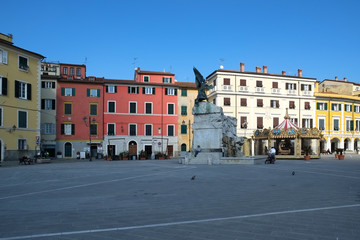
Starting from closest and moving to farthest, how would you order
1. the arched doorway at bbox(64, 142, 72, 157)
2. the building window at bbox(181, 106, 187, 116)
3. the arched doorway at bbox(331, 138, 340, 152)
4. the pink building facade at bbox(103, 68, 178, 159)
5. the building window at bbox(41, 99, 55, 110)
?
the building window at bbox(41, 99, 55, 110) → the arched doorway at bbox(64, 142, 72, 157) → the pink building facade at bbox(103, 68, 178, 159) → the building window at bbox(181, 106, 187, 116) → the arched doorway at bbox(331, 138, 340, 152)

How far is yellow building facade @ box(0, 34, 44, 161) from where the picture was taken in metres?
33.2

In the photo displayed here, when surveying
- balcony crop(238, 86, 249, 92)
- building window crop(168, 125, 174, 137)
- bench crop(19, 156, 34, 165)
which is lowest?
bench crop(19, 156, 34, 165)

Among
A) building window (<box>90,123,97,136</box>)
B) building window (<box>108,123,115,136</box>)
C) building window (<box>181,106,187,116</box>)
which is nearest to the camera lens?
building window (<box>90,123,97,136</box>)

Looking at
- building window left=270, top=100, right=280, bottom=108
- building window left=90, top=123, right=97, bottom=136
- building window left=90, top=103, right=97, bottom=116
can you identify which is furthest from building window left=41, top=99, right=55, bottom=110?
building window left=270, top=100, right=280, bottom=108

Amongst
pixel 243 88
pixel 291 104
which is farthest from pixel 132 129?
pixel 291 104

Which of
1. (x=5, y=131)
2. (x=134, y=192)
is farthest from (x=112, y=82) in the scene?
(x=134, y=192)

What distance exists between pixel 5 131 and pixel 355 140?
61.5 m

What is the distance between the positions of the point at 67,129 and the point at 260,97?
106 feet

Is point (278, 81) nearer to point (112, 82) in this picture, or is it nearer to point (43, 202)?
point (112, 82)

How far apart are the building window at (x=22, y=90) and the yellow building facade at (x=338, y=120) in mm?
47578

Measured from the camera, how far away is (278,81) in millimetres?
55500

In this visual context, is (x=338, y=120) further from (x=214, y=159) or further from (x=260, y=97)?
(x=214, y=159)

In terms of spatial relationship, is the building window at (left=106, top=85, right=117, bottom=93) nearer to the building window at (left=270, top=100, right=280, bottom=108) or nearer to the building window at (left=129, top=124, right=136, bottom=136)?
the building window at (left=129, top=124, right=136, bottom=136)

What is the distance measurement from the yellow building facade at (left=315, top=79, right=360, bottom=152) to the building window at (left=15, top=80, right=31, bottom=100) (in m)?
47.6
